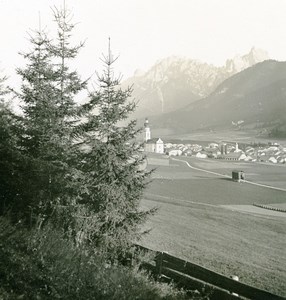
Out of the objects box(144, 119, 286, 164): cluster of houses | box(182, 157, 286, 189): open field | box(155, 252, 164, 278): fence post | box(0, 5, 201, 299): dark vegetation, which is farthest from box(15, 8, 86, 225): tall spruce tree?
box(144, 119, 286, 164): cluster of houses

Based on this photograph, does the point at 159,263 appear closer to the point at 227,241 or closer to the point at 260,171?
the point at 227,241

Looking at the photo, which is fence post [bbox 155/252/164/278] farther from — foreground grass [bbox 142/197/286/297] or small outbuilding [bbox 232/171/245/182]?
small outbuilding [bbox 232/171/245/182]

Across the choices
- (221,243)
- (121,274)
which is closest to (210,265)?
(221,243)

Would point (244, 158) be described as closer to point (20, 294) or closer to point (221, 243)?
point (221, 243)

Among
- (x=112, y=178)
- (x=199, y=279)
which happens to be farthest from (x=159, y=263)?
(x=112, y=178)

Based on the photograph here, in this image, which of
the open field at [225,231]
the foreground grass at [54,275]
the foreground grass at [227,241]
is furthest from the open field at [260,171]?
the foreground grass at [54,275]

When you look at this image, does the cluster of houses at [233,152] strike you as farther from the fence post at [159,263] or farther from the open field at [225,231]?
the fence post at [159,263]
